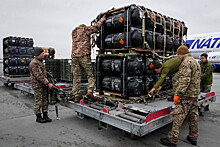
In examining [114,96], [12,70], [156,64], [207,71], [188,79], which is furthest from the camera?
[12,70]

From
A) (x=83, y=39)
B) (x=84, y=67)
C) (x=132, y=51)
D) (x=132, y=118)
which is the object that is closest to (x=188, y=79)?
(x=132, y=118)

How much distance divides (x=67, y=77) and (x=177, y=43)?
5.43 m

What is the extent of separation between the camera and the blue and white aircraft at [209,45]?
2267cm

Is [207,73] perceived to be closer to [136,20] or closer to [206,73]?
[206,73]

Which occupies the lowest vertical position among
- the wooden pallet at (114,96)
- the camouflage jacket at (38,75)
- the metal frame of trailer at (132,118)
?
the metal frame of trailer at (132,118)

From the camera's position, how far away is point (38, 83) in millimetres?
4945

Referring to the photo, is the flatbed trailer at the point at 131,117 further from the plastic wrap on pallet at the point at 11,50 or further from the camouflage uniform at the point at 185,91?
the plastic wrap on pallet at the point at 11,50

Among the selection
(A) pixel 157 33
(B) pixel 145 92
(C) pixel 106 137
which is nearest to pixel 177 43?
(A) pixel 157 33

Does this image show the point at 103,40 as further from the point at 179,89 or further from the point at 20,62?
the point at 20,62

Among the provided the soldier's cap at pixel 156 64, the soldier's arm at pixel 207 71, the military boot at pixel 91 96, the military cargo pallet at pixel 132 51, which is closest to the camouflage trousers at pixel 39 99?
the military boot at pixel 91 96

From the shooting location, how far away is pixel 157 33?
5.64 m

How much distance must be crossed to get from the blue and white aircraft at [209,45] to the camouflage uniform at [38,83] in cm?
2286

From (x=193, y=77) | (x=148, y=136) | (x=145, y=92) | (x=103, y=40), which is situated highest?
(x=103, y=40)

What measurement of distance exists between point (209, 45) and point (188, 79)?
24.5 meters
